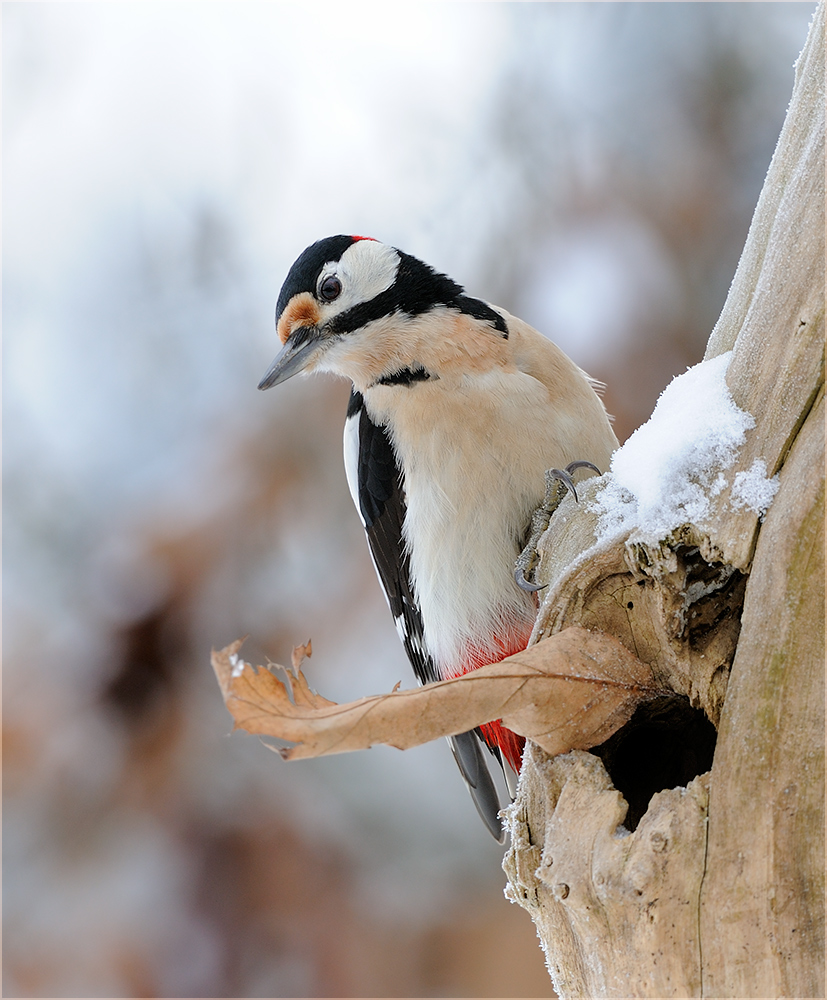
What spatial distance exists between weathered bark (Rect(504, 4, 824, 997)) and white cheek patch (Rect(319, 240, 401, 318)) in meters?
0.72

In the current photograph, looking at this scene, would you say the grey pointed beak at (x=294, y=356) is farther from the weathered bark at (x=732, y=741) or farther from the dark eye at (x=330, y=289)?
the weathered bark at (x=732, y=741)

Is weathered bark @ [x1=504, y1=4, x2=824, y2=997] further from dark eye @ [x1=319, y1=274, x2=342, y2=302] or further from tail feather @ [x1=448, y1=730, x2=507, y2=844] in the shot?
dark eye @ [x1=319, y1=274, x2=342, y2=302]

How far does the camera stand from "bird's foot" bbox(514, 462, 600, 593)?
3.58ft

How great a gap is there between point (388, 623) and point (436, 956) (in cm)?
75

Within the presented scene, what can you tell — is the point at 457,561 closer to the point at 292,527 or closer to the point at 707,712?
the point at 707,712

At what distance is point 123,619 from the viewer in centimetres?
184

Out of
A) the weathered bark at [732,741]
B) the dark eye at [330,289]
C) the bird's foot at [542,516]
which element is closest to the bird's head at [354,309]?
the dark eye at [330,289]

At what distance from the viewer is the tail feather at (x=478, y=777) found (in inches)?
53.4

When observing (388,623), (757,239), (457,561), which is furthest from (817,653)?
(388,623)

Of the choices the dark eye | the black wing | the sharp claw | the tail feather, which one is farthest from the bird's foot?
the dark eye

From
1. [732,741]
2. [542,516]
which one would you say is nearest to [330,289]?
[542,516]

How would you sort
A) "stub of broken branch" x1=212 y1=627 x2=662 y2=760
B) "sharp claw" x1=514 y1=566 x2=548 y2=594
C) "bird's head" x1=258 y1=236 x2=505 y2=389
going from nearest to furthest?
"stub of broken branch" x1=212 y1=627 x2=662 y2=760 → "sharp claw" x1=514 y1=566 x2=548 y2=594 → "bird's head" x1=258 y1=236 x2=505 y2=389

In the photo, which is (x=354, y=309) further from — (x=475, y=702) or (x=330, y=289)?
(x=475, y=702)

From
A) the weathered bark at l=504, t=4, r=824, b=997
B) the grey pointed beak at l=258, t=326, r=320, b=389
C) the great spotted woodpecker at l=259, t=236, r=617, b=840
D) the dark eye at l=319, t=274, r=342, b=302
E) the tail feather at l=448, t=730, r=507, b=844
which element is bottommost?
the weathered bark at l=504, t=4, r=824, b=997
